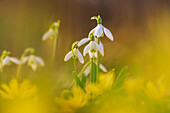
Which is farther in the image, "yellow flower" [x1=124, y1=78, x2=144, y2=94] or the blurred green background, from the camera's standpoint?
the blurred green background

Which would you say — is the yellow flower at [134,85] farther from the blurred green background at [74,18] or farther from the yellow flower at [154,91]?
the blurred green background at [74,18]

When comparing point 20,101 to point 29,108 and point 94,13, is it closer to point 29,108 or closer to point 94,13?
point 29,108

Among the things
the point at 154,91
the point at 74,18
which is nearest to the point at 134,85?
the point at 154,91

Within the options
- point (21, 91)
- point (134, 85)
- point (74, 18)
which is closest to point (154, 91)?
point (134, 85)

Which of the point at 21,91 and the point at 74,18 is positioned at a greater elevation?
the point at 74,18

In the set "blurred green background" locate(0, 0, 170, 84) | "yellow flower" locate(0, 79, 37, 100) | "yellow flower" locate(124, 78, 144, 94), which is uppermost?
"blurred green background" locate(0, 0, 170, 84)

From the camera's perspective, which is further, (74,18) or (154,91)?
(74,18)

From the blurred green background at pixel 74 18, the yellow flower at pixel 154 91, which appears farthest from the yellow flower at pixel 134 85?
the blurred green background at pixel 74 18

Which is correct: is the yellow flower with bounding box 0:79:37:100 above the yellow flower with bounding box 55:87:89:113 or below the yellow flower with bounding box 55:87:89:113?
above

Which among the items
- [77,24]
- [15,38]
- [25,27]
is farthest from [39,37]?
[77,24]

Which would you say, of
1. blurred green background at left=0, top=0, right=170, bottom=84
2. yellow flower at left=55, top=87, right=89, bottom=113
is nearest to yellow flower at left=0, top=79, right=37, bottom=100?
yellow flower at left=55, top=87, right=89, bottom=113

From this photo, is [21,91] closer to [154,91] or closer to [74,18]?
[154,91]

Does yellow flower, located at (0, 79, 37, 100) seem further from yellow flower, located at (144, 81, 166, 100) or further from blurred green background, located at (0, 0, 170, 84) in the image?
blurred green background, located at (0, 0, 170, 84)
